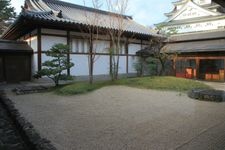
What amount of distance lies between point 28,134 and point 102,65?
464 inches

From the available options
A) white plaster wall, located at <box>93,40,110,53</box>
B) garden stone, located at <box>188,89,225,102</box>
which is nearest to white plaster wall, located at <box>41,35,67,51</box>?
white plaster wall, located at <box>93,40,110,53</box>

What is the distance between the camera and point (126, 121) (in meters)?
6.18

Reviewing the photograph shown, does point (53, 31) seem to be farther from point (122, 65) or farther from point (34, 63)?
point (122, 65)

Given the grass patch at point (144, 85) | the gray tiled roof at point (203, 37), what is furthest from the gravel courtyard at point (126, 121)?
the gray tiled roof at point (203, 37)

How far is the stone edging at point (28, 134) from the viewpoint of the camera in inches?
174

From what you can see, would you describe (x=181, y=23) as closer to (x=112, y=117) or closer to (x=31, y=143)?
(x=112, y=117)

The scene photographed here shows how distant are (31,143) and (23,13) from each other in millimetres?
9297

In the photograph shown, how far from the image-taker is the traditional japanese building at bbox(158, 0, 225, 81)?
16781 mm

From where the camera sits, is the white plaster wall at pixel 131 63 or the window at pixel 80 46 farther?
the white plaster wall at pixel 131 63

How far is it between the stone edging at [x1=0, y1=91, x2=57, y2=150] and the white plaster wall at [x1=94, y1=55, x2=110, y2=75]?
8801 millimetres

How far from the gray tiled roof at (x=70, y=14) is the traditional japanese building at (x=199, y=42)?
12.6 feet

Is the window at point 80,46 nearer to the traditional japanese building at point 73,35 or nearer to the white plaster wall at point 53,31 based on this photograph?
the traditional japanese building at point 73,35

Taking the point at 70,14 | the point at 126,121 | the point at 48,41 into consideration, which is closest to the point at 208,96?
the point at 126,121

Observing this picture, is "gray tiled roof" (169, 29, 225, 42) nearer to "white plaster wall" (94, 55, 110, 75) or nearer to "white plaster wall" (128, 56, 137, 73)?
"white plaster wall" (128, 56, 137, 73)
